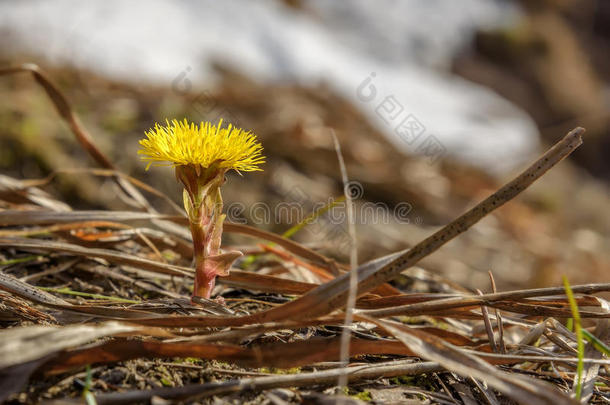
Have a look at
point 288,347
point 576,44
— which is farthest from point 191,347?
point 576,44

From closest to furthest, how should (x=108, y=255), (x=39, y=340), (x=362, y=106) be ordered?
(x=39, y=340) < (x=108, y=255) < (x=362, y=106)

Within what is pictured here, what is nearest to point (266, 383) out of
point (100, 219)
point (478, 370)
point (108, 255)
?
point (478, 370)

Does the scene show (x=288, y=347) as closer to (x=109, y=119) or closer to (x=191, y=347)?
(x=191, y=347)

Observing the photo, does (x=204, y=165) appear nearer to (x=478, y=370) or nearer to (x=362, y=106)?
(x=478, y=370)

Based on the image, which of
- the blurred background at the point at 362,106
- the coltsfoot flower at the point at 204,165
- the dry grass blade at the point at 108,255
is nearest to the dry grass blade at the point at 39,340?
the coltsfoot flower at the point at 204,165

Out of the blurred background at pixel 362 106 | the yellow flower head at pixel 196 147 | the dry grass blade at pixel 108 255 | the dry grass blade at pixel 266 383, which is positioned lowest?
the dry grass blade at pixel 266 383

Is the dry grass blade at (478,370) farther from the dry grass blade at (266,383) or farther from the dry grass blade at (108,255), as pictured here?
the dry grass blade at (108,255)

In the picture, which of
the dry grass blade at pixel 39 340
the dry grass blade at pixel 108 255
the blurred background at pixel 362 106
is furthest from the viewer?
the blurred background at pixel 362 106
